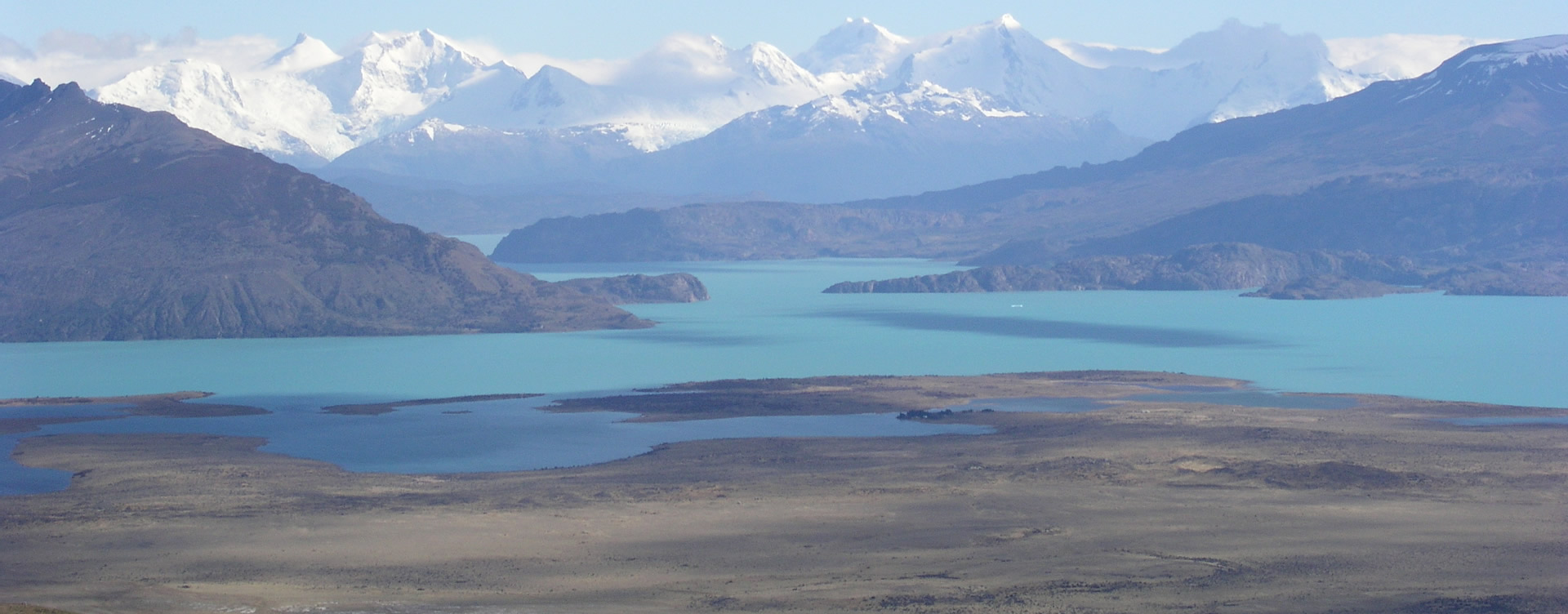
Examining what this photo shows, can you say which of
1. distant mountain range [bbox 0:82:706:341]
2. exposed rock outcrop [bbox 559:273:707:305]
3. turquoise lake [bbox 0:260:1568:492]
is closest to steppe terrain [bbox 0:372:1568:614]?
turquoise lake [bbox 0:260:1568:492]

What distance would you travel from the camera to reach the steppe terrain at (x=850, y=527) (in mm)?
42094

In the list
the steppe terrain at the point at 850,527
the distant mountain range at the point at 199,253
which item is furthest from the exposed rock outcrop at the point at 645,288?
the steppe terrain at the point at 850,527

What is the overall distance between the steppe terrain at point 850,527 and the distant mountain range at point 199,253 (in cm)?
5691

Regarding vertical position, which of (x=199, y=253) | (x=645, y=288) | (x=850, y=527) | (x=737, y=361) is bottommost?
(x=850, y=527)

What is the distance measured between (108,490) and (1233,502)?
113 feet

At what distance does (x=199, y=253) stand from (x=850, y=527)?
93.6m

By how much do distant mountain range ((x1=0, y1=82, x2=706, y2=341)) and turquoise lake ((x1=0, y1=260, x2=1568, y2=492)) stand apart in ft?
10.5

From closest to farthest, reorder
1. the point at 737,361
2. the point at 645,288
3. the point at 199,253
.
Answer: the point at 737,361, the point at 199,253, the point at 645,288

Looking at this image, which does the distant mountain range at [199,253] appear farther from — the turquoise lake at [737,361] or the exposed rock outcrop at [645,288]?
the exposed rock outcrop at [645,288]

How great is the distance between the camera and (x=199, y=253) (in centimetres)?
13300

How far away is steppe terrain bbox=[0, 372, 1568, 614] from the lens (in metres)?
42.1

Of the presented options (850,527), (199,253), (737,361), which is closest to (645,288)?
(199,253)

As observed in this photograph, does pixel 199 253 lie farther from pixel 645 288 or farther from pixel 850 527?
pixel 850 527

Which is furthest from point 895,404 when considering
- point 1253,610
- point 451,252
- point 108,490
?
point 451,252
